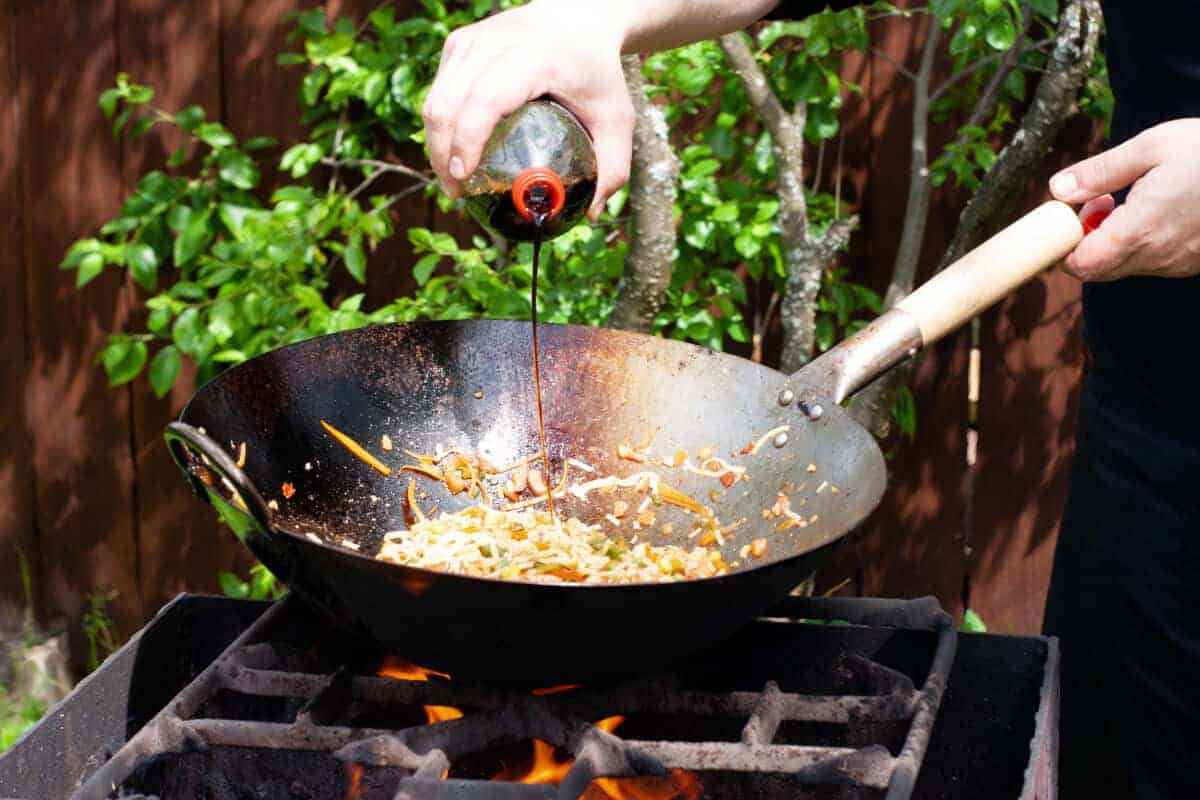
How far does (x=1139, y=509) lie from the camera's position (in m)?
1.84

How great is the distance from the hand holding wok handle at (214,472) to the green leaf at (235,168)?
70.0 inches

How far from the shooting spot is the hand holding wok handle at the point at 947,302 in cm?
161

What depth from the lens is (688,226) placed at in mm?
2842

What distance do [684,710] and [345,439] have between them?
1.86 feet

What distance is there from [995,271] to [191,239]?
1967 millimetres

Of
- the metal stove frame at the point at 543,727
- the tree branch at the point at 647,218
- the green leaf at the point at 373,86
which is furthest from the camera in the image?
the green leaf at the point at 373,86

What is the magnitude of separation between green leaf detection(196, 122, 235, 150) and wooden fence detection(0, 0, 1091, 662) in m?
0.13

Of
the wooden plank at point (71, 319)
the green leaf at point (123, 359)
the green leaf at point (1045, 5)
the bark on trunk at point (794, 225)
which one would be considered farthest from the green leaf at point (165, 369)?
the green leaf at point (1045, 5)

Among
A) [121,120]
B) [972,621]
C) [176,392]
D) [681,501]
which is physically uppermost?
[121,120]

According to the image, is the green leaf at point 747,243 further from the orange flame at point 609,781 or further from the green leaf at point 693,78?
the orange flame at point 609,781

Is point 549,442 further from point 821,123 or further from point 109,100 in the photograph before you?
point 109,100

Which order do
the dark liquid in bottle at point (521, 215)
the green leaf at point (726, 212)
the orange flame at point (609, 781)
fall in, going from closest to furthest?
the orange flame at point (609, 781) → the dark liquid in bottle at point (521, 215) → the green leaf at point (726, 212)

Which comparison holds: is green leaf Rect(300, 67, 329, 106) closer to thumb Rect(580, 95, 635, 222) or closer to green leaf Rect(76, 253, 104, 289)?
green leaf Rect(76, 253, 104, 289)

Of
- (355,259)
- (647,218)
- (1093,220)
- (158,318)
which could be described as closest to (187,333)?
(158,318)
